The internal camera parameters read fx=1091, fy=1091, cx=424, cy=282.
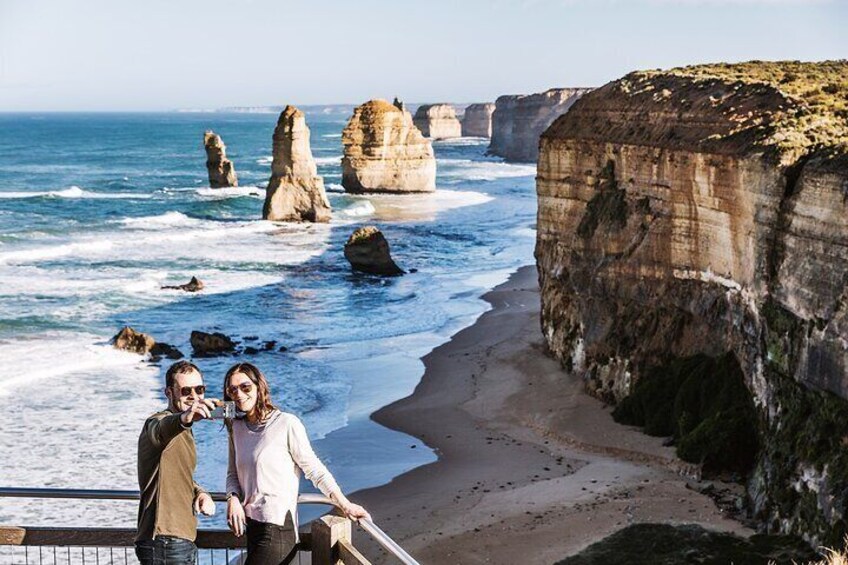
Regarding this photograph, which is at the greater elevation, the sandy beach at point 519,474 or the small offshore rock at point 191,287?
the sandy beach at point 519,474

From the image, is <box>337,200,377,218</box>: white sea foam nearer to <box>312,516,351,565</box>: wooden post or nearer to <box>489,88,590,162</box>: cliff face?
<box>312,516,351,565</box>: wooden post

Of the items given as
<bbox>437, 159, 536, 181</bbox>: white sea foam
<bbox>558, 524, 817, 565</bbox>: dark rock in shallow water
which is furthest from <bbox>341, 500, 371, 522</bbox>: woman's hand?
<bbox>437, 159, 536, 181</bbox>: white sea foam

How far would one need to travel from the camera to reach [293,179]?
63.4 metres

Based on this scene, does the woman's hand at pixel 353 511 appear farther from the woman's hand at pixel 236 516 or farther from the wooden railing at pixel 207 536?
the woman's hand at pixel 236 516

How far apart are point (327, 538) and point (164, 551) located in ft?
3.35

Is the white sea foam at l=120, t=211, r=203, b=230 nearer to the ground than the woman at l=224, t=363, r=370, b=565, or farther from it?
nearer to the ground

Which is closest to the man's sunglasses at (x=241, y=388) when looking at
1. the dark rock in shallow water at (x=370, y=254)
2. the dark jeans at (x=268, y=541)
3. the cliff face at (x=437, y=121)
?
the dark jeans at (x=268, y=541)

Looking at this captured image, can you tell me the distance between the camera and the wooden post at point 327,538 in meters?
6.95

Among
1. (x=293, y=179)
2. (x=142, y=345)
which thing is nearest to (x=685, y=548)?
(x=142, y=345)

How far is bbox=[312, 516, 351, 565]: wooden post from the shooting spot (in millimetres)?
6945

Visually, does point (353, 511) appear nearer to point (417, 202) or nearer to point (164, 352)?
point (164, 352)

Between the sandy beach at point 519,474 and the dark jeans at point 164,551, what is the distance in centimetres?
925

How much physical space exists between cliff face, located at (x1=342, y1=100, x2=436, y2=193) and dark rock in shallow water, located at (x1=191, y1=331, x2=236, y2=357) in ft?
156

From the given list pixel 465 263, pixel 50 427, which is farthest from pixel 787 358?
pixel 465 263
